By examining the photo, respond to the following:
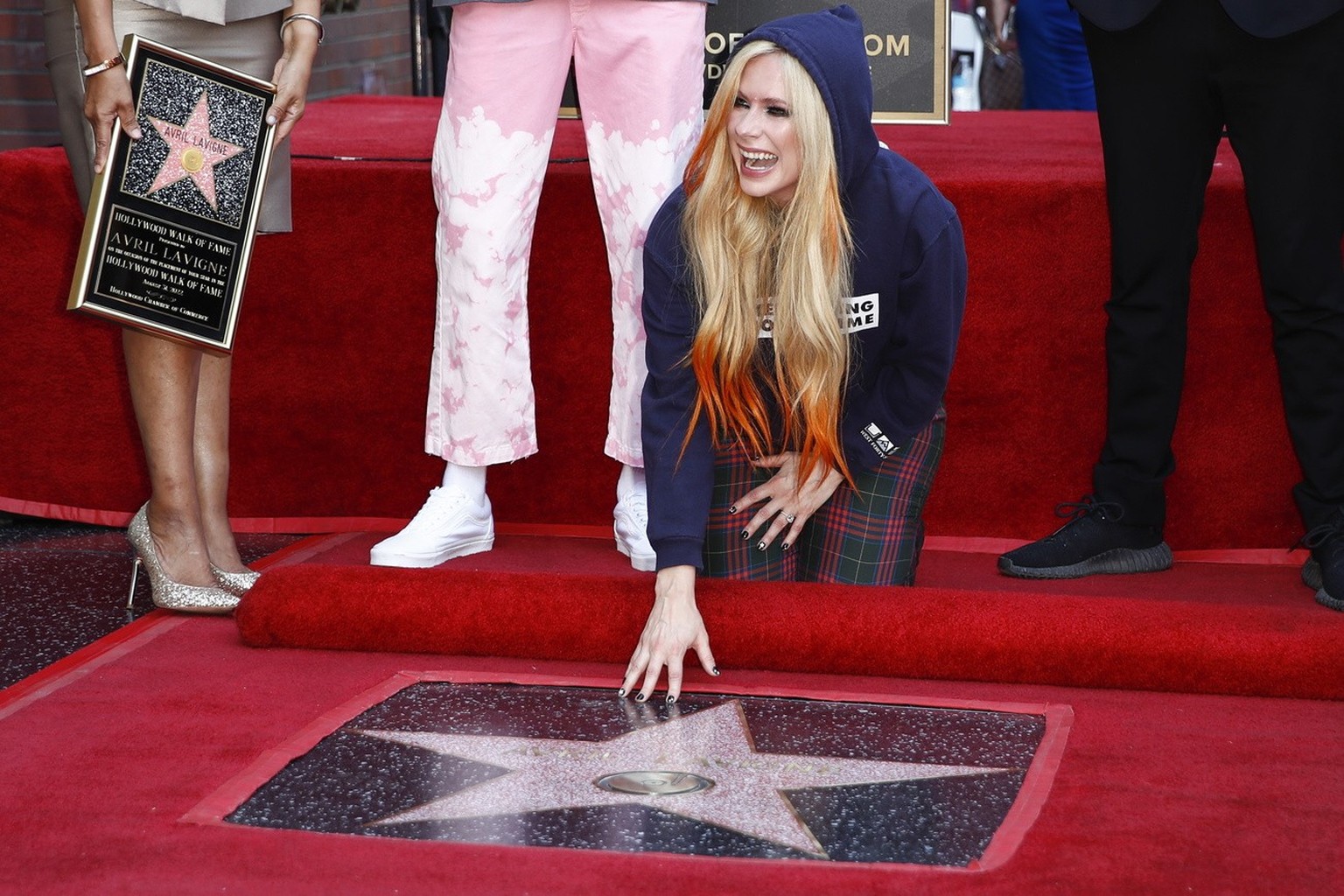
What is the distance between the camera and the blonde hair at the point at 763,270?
6.18ft

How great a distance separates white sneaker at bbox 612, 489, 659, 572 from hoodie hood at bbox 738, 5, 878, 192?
687 mm

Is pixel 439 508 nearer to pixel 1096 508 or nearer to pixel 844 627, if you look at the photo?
pixel 844 627

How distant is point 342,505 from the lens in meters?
2.76

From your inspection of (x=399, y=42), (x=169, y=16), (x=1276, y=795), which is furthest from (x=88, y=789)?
(x=399, y=42)

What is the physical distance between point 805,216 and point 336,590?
2.44 feet

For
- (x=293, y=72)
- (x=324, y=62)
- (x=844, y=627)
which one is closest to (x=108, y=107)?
(x=293, y=72)

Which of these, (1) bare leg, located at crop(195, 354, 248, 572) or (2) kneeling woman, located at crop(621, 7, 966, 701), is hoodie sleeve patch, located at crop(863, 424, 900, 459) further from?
(1) bare leg, located at crop(195, 354, 248, 572)

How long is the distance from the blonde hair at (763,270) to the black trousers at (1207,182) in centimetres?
55

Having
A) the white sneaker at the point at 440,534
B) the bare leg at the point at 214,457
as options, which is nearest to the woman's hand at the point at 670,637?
the white sneaker at the point at 440,534

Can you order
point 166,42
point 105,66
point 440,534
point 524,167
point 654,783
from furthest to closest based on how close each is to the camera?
point 440,534
point 524,167
point 166,42
point 105,66
point 654,783

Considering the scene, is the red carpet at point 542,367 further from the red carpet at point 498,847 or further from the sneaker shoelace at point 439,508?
the red carpet at point 498,847

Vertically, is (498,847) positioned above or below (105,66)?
below

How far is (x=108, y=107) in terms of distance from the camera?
6.33 ft

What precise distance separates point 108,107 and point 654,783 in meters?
1.06
